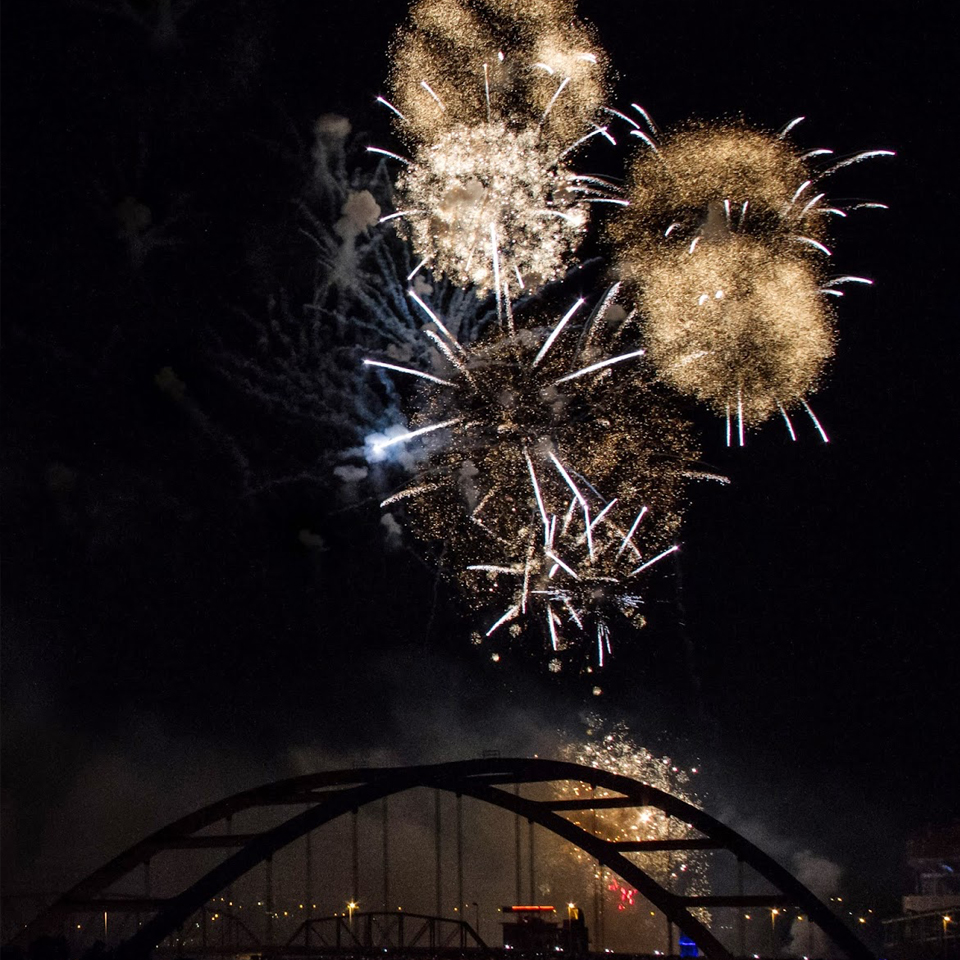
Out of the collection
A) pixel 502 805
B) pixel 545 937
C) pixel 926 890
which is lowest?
pixel 926 890

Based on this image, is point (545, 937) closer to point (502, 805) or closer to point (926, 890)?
point (502, 805)

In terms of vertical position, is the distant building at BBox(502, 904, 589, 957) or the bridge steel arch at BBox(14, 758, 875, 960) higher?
the bridge steel arch at BBox(14, 758, 875, 960)

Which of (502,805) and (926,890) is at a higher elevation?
(502,805)

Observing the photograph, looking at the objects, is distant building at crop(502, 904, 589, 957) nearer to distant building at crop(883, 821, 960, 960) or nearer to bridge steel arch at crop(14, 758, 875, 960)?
bridge steel arch at crop(14, 758, 875, 960)

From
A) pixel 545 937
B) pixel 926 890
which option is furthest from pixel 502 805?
pixel 926 890

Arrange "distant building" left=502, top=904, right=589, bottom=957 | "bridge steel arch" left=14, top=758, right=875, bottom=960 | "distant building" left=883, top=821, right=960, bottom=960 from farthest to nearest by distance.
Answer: "distant building" left=883, top=821, right=960, bottom=960 → "distant building" left=502, top=904, right=589, bottom=957 → "bridge steel arch" left=14, top=758, right=875, bottom=960

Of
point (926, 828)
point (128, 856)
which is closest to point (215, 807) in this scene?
point (128, 856)

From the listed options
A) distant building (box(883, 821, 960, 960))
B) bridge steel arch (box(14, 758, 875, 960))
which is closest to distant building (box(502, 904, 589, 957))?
bridge steel arch (box(14, 758, 875, 960))

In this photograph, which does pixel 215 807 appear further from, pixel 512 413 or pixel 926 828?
pixel 926 828
